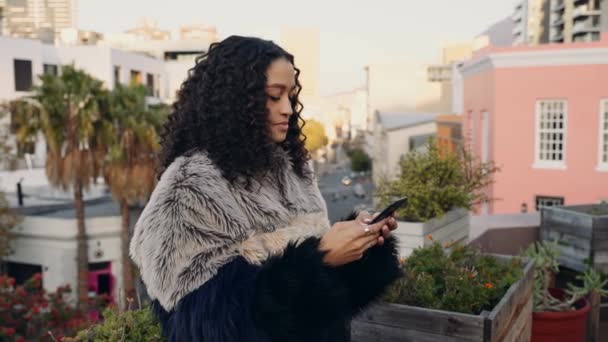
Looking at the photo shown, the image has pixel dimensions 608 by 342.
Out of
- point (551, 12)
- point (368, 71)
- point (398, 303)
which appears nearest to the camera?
point (398, 303)

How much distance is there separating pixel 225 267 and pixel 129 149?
14438 millimetres

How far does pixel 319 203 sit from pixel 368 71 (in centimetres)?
5293

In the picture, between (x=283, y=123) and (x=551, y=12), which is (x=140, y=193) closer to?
(x=283, y=123)

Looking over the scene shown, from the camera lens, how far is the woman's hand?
161 centimetres

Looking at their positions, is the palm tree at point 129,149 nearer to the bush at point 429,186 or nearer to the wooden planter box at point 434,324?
the bush at point 429,186

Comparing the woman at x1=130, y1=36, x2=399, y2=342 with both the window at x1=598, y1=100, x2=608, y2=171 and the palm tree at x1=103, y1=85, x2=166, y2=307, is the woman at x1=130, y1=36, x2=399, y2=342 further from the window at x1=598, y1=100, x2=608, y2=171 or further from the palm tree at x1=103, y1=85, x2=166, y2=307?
the window at x1=598, y1=100, x2=608, y2=171

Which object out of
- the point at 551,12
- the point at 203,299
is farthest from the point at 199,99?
the point at 551,12

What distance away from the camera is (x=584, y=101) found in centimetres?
1539

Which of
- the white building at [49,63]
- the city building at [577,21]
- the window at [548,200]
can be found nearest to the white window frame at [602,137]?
the window at [548,200]

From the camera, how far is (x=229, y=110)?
172cm

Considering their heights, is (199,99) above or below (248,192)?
above

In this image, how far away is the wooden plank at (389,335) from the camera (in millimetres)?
2488

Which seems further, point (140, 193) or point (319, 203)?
point (140, 193)

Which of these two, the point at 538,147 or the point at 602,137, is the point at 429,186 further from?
the point at 538,147
